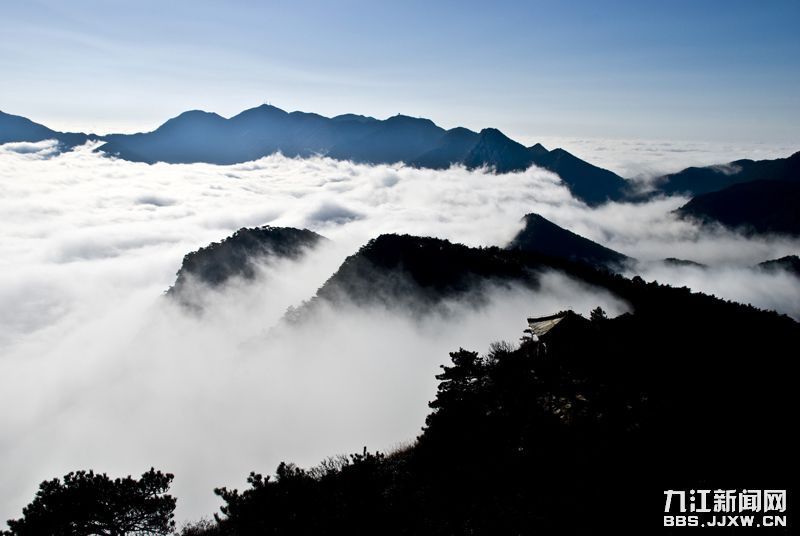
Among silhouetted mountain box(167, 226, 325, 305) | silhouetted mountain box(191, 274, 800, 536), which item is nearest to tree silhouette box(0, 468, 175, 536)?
silhouetted mountain box(191, 274, 800, 536)

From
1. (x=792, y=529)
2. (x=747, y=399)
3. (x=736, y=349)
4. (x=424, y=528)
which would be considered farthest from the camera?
(x=736, y=349)

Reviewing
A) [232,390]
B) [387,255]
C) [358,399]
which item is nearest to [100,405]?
[232,390]

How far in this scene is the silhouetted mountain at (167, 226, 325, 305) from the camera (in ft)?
586

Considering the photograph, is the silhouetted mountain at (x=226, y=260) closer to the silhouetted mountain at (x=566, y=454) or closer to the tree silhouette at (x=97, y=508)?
the tree silhouette at (x=97, y=508)

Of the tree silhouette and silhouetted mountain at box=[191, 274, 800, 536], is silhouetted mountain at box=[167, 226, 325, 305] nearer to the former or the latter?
the tree silhouette

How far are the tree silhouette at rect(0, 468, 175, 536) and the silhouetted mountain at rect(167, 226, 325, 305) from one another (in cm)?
16371

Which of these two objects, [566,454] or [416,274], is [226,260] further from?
[566,454]

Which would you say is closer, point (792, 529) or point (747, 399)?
point (792, 529)

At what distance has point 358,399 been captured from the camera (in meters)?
127

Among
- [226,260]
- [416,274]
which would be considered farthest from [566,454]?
[226,260]

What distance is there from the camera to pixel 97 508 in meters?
23.7

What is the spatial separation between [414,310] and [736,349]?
302 ft

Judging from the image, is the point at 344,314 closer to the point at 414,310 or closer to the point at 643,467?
the point at 414,310

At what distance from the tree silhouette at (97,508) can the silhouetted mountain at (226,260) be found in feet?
537
